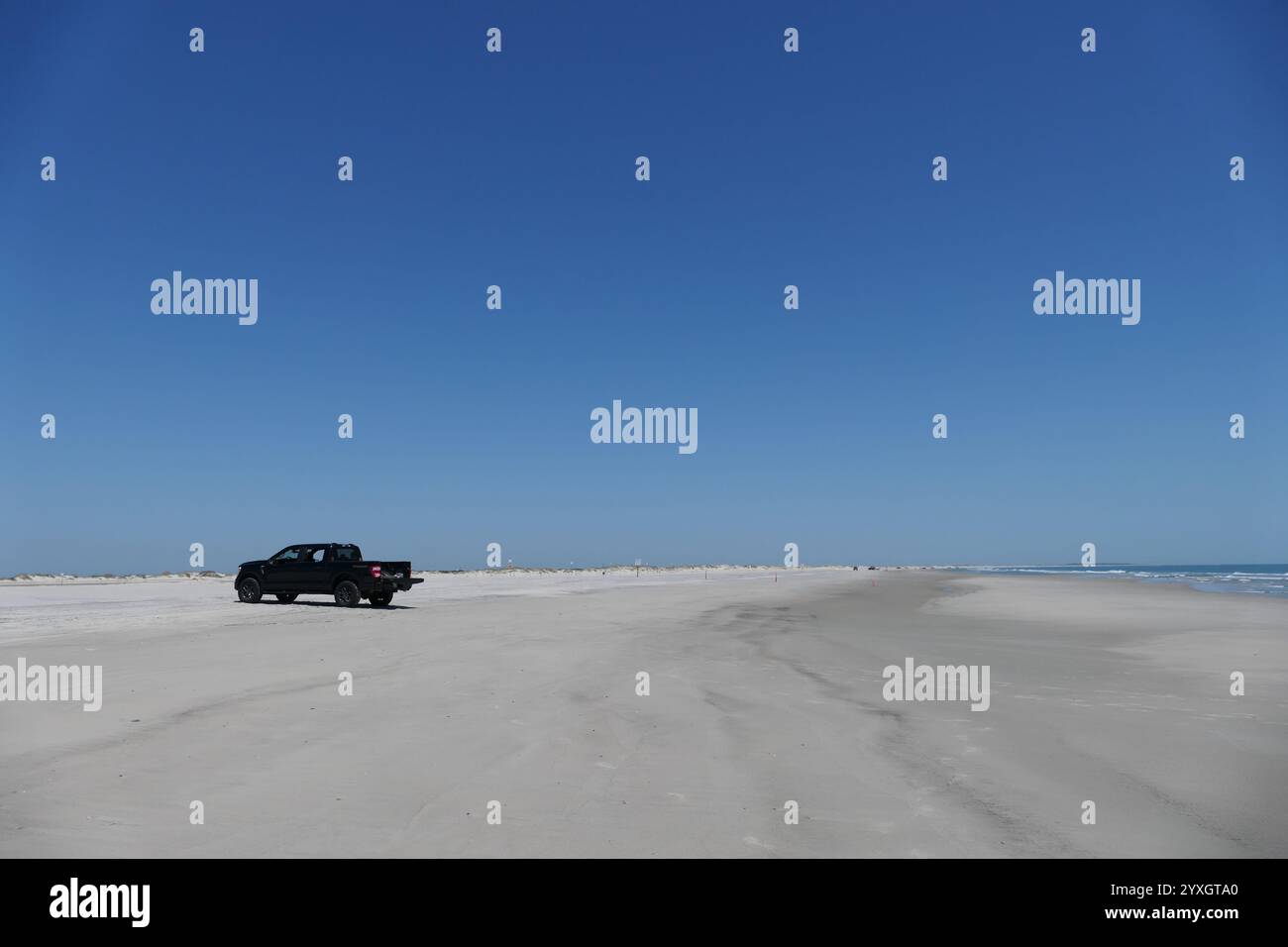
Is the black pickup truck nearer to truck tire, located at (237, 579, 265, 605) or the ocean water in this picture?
truck tire, located at (237, 579, 265, 605)

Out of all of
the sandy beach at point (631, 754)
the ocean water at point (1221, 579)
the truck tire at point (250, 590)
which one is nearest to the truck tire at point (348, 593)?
the truck tire at point (250, 590)

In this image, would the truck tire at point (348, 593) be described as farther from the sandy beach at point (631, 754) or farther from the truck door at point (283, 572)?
the sandy beach at point (631, 754)

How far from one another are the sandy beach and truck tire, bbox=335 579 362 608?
1231 cm

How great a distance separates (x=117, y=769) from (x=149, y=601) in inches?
1055

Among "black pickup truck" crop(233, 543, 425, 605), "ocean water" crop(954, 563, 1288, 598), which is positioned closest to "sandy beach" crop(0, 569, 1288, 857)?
"black pickup truck" crop(233, 543, 425, 605)

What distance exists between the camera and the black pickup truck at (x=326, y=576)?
27344mm

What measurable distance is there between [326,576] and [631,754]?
24256mm

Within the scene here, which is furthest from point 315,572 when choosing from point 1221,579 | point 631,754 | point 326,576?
point 1221,579

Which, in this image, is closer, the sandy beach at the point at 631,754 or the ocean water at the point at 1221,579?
the sandy beach at the point at 631,754

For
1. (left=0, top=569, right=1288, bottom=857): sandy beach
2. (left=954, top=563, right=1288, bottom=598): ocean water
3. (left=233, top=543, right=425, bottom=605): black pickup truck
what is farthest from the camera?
(left=954, top=563, right=1288, bottom=598): ocean water

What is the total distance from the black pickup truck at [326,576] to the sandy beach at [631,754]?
12.3m

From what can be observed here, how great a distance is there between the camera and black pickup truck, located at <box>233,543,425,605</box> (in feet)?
89.7

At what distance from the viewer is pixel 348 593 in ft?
90.2
